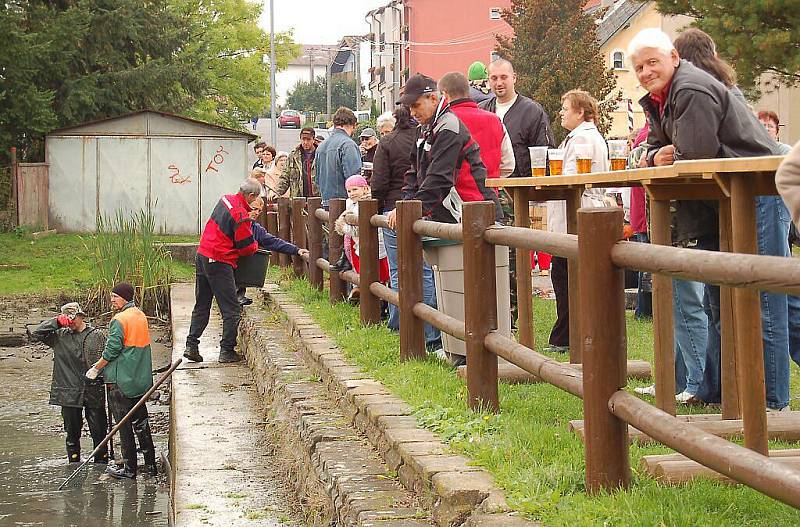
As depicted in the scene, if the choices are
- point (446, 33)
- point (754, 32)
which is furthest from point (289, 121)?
point (754, 32)

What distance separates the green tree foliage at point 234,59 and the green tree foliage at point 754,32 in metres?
29.9

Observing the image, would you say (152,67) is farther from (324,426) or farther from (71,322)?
(324,426)

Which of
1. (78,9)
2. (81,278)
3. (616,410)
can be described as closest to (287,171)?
(81,278)

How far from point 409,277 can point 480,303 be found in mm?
1453

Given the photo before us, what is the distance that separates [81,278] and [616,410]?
16856 mm

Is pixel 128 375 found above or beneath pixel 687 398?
beneath

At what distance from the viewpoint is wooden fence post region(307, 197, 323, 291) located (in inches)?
439

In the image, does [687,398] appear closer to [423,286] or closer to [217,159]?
[423,286]

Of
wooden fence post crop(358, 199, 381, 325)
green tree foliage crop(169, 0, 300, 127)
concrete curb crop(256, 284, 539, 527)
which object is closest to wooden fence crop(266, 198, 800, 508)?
concrete curb crop(256, 284, 539, 527)

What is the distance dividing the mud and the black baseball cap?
149 inches

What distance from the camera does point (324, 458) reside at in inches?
221

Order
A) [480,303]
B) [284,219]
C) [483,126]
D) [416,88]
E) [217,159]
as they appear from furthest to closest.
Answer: [217,159]
[284,219]
[483,126]
[416,88]
[480,303]

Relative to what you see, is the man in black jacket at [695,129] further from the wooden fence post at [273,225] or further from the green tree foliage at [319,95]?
the green tree foliage at [319,95]

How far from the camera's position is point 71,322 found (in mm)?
11289
